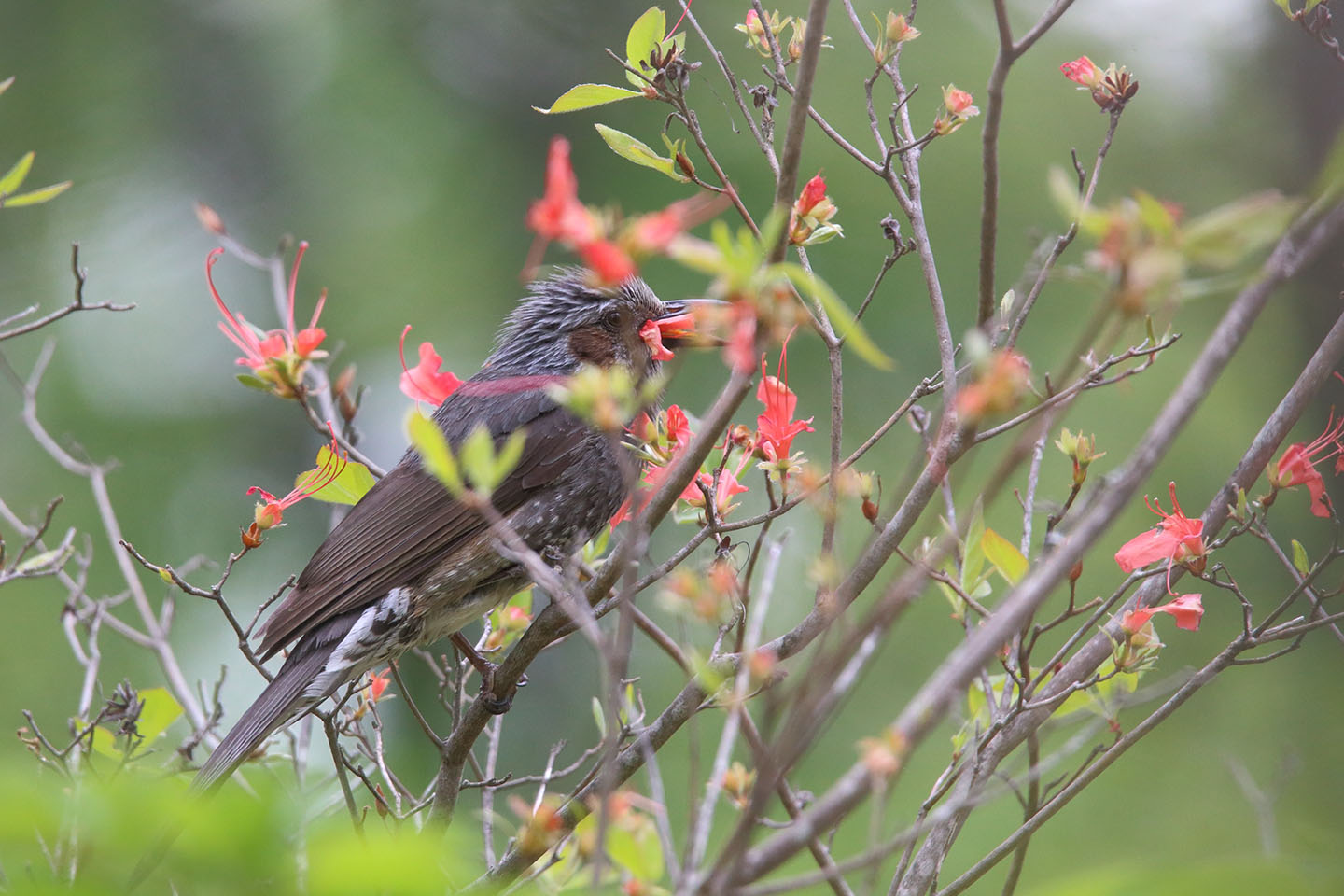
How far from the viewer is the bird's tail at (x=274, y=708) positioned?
2.92 m

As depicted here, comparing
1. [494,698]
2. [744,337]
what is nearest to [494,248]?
[494,698]

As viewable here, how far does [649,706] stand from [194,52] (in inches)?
219

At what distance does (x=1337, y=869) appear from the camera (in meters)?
1.16

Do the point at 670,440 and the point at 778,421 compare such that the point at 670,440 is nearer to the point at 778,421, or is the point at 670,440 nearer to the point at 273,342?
the point at 778,421

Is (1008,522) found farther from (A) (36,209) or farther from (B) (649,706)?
(A) (36,209)

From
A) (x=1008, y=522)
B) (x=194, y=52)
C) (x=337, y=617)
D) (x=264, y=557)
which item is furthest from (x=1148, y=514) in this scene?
(x=194, y=52)

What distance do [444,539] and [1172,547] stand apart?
2.12 metres

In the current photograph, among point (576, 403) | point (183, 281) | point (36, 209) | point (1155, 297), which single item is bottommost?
point (1155, 297)

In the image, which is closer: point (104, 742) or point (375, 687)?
point (104, 742)

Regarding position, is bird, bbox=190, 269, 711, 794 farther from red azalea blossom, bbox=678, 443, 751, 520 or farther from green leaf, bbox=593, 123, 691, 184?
green leaf, bbox=593, 123, 691, 184

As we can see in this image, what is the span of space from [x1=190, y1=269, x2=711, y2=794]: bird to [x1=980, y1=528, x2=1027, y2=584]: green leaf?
1218 millimetres

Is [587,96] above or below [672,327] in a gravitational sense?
→ above

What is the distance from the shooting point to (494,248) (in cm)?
842

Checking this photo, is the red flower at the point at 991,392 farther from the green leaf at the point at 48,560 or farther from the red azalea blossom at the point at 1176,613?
the green leaf at the point at 48,560
